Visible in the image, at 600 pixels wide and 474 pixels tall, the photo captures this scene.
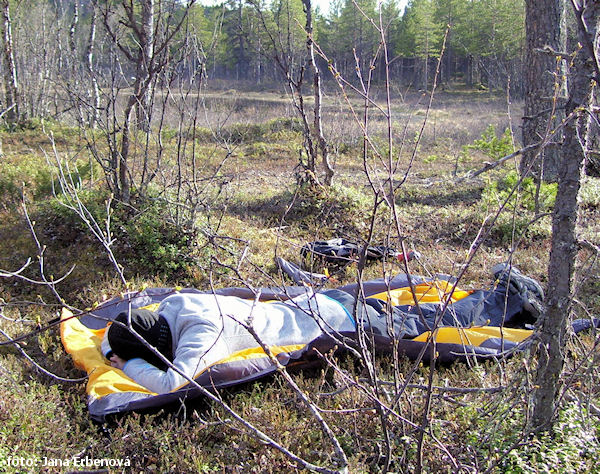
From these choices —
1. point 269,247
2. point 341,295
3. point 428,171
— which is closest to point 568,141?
point 341,295

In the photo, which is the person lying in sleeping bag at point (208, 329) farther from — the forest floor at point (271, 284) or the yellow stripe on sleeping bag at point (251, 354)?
the forest floor at point (271, 284)

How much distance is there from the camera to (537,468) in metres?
2.16

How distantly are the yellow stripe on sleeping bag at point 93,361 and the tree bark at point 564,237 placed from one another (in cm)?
243

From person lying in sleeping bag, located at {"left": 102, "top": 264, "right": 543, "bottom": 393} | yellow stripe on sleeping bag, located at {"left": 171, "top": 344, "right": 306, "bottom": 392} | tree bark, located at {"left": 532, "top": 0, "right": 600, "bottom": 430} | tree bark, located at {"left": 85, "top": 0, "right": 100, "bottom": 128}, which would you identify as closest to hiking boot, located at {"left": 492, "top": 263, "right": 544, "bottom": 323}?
person lying in sleeping bag, located at {"left": 102, "top": 264, "right": 543, "bottom": 393}

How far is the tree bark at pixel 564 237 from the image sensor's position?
1.91 m

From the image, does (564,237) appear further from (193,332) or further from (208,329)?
(193,332)

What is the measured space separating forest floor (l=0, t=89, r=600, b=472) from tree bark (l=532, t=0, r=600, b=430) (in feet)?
0.29

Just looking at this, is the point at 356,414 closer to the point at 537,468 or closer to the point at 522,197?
the point at 537,468

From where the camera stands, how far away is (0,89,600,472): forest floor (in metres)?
2.30

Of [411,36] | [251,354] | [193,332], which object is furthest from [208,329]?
[411,36]

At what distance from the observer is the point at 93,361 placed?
138 inches

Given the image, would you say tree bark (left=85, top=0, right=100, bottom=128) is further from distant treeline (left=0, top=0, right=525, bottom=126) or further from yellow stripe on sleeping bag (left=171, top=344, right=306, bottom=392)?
yellow stripe on sleeping bag (left=171, top=344, right=306, bottom=392)

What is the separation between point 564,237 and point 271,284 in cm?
325

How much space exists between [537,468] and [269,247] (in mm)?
4274
